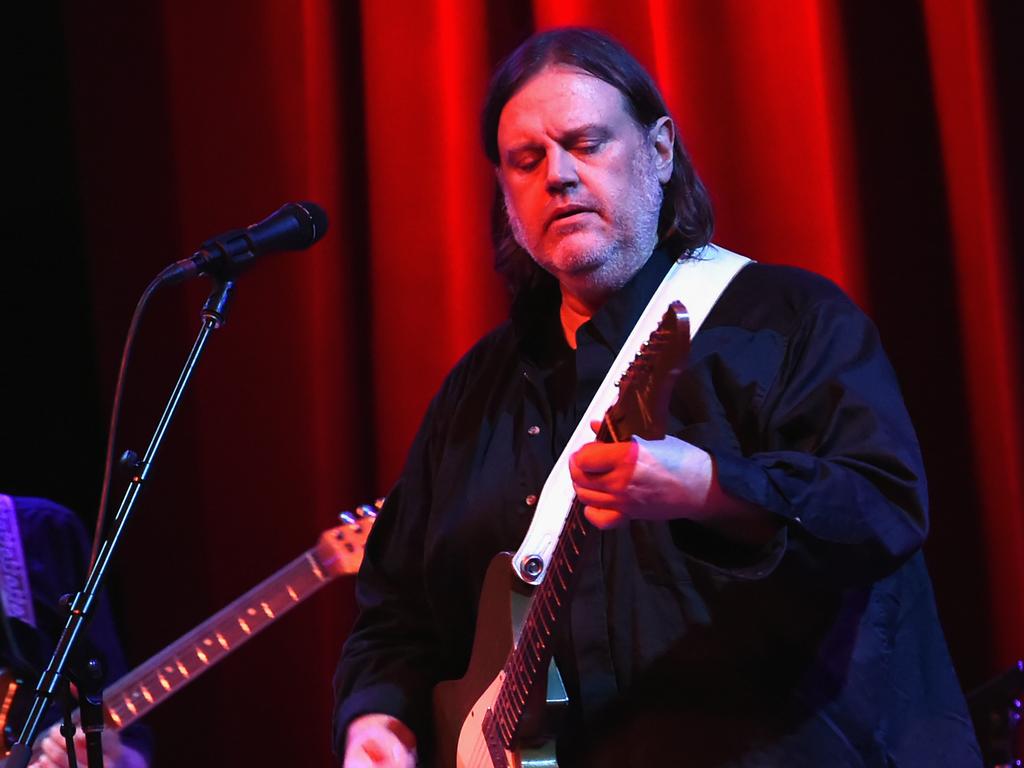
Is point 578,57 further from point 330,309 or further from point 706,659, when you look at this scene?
point 330,309

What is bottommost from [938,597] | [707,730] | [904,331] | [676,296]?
[938,597]

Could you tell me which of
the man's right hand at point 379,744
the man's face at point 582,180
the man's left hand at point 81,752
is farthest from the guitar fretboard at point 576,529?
the man's left hand at point 81,752

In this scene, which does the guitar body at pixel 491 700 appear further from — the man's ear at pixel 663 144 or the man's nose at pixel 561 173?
the man's ear at pixel 663 144

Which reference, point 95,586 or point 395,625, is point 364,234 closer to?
point 395,625

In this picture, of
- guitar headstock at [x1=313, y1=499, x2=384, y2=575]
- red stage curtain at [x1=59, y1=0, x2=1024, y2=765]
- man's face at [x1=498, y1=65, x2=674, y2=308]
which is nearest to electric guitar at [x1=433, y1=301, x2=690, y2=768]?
man's face at [x1=498, y1=65, x2=674, y2=308]

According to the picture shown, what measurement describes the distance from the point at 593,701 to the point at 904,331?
980 mm

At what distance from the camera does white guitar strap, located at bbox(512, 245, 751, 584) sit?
1.60 meters

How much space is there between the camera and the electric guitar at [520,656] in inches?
50.9

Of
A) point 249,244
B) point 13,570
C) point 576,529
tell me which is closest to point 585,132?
point 249,244

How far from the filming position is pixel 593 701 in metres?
1.56

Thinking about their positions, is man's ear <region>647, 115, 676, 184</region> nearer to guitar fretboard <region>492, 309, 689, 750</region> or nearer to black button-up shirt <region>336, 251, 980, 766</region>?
black button-up shirt <region>336, 251, 980, 766</region>

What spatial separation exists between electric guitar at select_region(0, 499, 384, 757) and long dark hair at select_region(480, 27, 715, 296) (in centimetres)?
80

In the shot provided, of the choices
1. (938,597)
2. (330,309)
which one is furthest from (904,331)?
(330,309)

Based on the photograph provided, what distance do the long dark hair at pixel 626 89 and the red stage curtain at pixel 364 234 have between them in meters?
0.38
